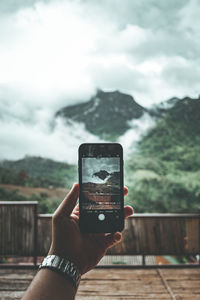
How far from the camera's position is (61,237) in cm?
97

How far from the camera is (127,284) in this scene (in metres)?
3.14

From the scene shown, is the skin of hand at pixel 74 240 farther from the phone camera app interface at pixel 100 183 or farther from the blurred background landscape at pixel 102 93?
the blurred background landscape at pixel 102 93

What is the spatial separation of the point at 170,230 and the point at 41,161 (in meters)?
7.19

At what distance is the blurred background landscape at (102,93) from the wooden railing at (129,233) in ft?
16.3

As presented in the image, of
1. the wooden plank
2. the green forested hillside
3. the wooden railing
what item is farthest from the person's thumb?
the green forested hillside

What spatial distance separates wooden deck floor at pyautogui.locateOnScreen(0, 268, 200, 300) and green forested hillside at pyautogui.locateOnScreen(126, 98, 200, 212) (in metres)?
5.17

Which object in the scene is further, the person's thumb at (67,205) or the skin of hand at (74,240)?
the person's thumb at (67,205)

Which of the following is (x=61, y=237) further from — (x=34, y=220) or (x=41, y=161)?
(x=41, y=161)

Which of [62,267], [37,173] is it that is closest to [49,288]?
[62,267]

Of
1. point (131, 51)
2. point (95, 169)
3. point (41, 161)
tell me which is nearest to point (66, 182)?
point (41, 161)

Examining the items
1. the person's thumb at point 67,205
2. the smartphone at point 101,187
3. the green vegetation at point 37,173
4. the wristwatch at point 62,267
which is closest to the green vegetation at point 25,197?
the green vegetation at point 37,173

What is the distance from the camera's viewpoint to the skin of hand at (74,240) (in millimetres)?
943

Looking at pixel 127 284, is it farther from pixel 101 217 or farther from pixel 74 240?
pixel 74 240

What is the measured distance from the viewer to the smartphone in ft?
4.24
